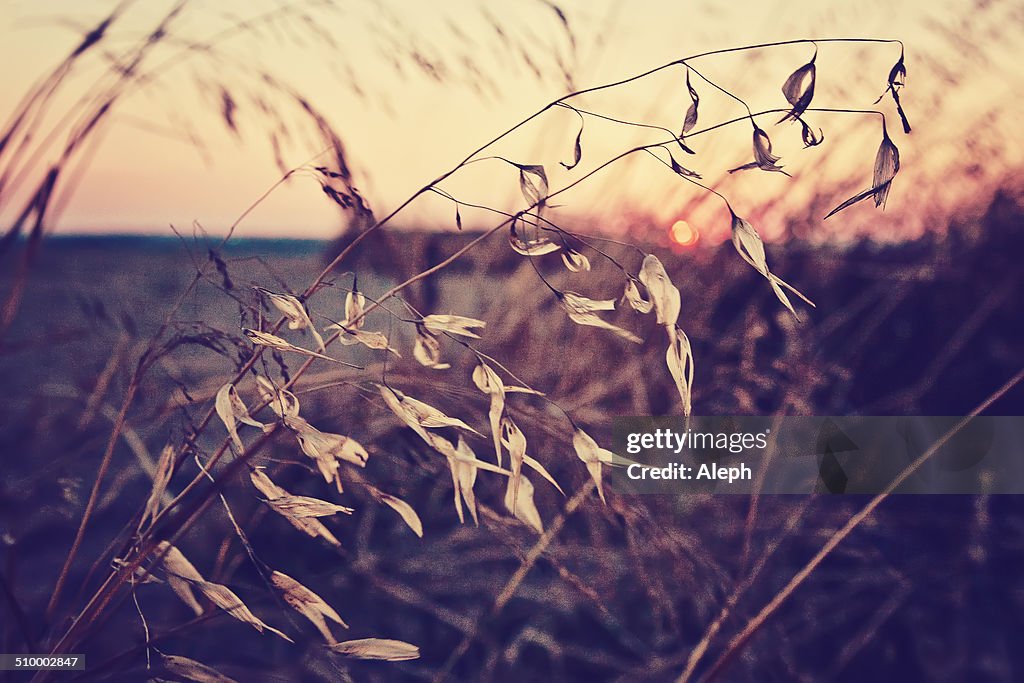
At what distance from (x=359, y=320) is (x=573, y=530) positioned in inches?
15.9

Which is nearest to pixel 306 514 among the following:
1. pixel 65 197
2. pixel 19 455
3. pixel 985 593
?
pixel 65 197

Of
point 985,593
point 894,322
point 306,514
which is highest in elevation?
point 894,322

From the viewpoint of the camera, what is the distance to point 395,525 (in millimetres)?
683

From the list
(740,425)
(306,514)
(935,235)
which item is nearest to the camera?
(306,514)

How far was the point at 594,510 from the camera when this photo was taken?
2.01 ft

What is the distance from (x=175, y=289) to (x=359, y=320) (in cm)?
45

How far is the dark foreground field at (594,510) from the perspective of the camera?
0.59 metres

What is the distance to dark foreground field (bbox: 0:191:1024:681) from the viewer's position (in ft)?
1.94

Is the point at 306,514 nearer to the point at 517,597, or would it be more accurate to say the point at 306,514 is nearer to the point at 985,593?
the point at 517,597

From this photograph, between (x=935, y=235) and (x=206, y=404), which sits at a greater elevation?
(x=935, y=235)

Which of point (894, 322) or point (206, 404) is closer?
point (206, 404)

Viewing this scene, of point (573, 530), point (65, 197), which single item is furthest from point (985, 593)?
point (65, 197)

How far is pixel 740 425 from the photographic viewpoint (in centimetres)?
63

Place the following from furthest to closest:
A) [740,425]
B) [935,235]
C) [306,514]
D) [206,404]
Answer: [935,235], [740,425], [206,404], [306,514]
